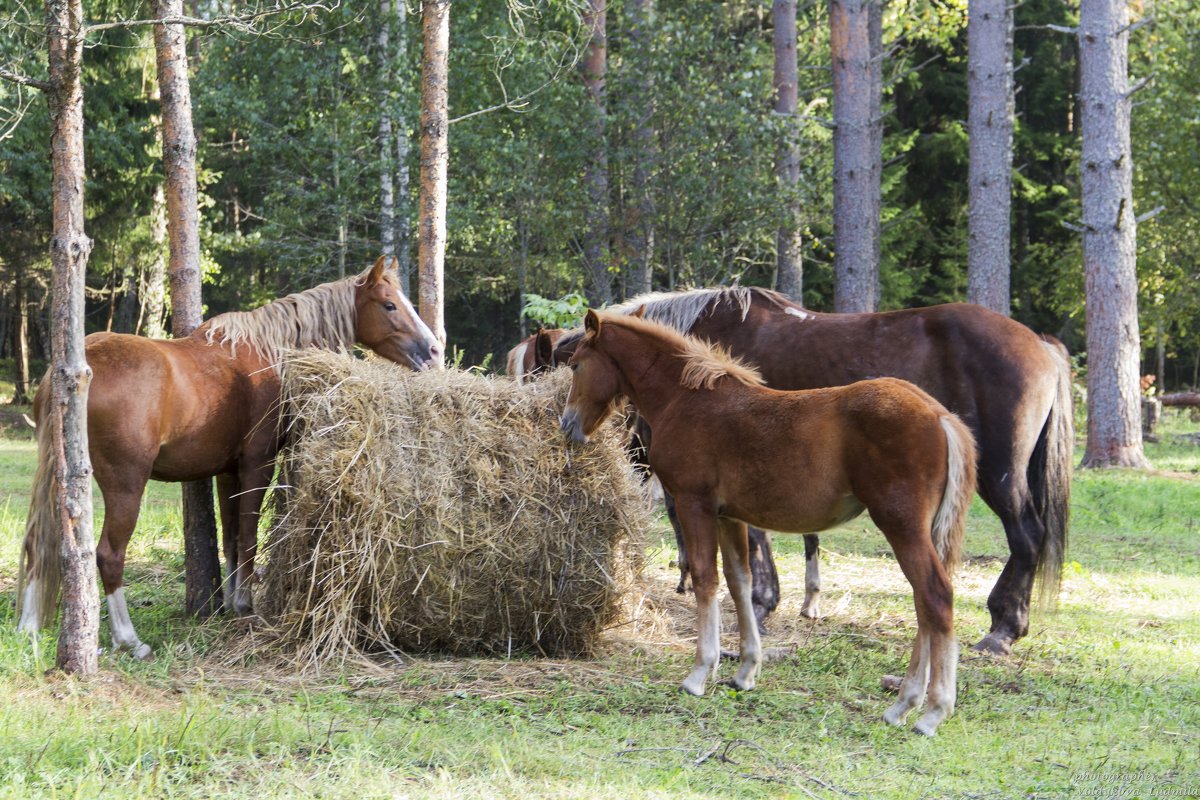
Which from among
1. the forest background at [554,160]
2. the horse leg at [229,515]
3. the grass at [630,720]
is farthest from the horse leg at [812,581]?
the forest background at [554,160]

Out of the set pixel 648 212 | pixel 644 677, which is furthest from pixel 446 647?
pixel 648 212

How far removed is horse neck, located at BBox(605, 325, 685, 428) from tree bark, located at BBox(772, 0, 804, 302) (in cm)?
972

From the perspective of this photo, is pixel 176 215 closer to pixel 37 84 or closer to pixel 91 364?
pixel 91 364

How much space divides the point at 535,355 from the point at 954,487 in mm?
3595

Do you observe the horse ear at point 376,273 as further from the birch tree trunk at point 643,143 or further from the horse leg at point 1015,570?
the birch tree trunk at point 643,143

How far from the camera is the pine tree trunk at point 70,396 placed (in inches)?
179

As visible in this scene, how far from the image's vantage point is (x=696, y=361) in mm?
5375

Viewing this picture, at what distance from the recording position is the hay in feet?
17.1

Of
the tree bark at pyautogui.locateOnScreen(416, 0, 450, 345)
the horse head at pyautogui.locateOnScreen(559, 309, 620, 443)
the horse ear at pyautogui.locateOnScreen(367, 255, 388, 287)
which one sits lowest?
the horse head at pyautogui.locateOnScreen(559, 309, 620, 443)

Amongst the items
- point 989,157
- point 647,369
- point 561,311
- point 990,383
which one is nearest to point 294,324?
point 647,369

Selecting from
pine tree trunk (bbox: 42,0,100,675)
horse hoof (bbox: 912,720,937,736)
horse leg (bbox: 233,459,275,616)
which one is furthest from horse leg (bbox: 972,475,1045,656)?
pine tree trunk (bbox: 42,0,100,675)

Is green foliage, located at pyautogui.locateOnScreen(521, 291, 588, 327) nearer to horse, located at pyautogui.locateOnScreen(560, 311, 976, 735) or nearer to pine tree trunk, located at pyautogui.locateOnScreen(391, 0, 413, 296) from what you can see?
pine tree trunk, located at pyautogui.locateOnScreen(391, 0, 413, 296)

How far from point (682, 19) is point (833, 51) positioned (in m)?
2.49

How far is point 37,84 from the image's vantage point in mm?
4383
